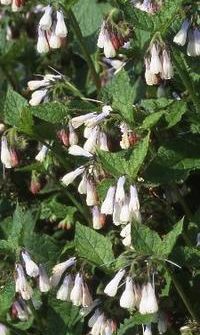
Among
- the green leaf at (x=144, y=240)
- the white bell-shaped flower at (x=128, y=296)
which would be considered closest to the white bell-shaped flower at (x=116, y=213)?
the green leaf at (x=144, y=240)

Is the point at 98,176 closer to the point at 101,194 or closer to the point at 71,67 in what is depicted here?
the point at 101,194

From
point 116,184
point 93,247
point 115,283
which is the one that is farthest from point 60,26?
point 115,283

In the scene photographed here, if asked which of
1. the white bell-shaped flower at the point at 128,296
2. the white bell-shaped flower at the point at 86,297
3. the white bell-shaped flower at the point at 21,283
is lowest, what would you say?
the white bell-shaped flower at the point at 86,297

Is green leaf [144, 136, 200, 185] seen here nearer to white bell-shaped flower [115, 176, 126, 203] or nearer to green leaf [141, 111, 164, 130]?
green leaf [141, 111, 164, 130]

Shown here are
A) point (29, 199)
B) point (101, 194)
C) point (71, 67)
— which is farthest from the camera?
point (71, 67)

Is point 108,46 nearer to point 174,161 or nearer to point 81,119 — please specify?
point 81,119

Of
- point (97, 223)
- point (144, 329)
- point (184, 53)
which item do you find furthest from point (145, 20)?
point (144, 329)

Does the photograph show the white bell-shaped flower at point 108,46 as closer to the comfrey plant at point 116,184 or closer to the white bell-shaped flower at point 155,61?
the comfrey plant at point 116,184
